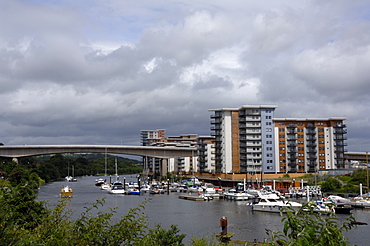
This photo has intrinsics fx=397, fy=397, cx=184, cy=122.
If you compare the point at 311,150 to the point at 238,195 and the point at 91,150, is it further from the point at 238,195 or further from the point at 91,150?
the point at 91,150

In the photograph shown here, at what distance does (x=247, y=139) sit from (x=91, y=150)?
158ft

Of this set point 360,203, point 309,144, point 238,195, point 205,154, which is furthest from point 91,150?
point 360,203

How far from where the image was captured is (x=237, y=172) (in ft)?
339

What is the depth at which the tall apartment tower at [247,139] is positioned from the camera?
101m

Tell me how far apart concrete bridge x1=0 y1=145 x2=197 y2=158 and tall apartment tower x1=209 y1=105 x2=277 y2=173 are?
24.7 meters

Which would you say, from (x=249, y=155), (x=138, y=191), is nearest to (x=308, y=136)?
(x=249, y=155)

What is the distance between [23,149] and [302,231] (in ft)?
382

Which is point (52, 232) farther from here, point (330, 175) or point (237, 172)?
point (237, 172)

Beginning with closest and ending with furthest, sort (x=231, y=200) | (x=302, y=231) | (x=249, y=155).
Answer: (x=302, y=231) → (x=231, y=200) → (x=249, y=155)

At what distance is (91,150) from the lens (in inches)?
4715

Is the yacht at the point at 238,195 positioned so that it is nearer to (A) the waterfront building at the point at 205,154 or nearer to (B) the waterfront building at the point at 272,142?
(B) the waterfront building at the point at 272,142

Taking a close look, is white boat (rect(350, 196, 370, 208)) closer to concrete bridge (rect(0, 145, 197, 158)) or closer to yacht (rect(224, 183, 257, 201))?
yacht (rect(224, 183, 257, 201))

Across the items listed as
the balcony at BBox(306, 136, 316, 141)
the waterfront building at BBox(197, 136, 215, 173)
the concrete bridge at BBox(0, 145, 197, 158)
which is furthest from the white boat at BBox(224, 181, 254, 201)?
the concrete bridge at BBox(0, 145, 197, 158)

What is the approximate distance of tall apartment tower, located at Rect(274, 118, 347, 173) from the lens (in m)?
102
